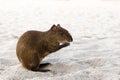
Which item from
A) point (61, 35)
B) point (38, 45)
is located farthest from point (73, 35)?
point (38, 45)

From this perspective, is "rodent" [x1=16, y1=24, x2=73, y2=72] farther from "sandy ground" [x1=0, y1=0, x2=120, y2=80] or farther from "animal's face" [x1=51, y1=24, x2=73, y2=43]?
"sandy ground" [x1=0, y1=0, x2=120, y2=80]

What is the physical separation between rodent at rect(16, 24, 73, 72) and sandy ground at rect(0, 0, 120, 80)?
151mm

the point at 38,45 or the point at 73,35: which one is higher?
the point at 38,45

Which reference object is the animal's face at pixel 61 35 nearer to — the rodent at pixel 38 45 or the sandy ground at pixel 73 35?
the rodent at pixel 38 45

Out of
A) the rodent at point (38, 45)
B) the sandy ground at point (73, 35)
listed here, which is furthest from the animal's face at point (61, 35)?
the sandy ground at point (73, 35)

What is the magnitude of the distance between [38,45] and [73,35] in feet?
11.2

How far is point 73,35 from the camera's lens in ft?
27.7

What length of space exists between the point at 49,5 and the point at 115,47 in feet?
22.5

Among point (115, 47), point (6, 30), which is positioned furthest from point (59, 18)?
point (115, 47)

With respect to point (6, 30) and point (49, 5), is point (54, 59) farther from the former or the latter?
point (49, 5)

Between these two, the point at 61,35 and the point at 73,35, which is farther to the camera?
the point at 73,35

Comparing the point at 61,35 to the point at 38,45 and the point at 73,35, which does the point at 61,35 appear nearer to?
the point at 38,45

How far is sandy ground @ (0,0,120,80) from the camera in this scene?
16.3 ft

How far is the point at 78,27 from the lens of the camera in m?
9.51
